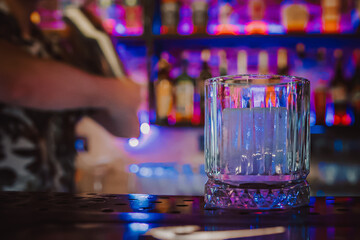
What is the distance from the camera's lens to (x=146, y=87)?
1917mm

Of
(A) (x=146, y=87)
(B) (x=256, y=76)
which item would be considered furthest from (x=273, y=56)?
(B) (x=256, y=76)

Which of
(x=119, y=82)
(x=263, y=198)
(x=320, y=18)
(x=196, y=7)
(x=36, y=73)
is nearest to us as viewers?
(x=263, y=198)

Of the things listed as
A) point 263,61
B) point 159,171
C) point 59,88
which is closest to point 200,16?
point 263,61

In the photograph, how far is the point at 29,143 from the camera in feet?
2.86

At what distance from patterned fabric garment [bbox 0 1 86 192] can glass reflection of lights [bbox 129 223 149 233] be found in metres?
0.61

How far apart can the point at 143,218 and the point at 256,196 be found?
0.13 m

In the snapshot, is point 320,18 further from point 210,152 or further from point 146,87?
point 210,152

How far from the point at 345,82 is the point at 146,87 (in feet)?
3.60

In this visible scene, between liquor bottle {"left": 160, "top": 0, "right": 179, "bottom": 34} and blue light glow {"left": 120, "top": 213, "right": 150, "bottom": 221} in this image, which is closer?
blue light glow {"left": 120, "top": 213, "right": 150, "bottom": 221}

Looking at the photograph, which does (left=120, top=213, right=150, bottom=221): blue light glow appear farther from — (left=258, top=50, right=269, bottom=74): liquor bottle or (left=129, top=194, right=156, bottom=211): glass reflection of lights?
(left=258, top=50, right=269, bottom=74): liquor bottle

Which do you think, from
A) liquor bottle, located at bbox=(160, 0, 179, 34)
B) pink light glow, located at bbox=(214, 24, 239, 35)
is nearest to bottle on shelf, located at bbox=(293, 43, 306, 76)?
pink light glow, located at bbox=(214, 24, 239, 35)

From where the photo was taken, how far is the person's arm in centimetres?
75

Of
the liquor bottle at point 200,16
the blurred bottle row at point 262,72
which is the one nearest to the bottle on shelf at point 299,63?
the blurred bottle row at point 262,72

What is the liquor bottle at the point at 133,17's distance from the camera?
Result: 1972mm
